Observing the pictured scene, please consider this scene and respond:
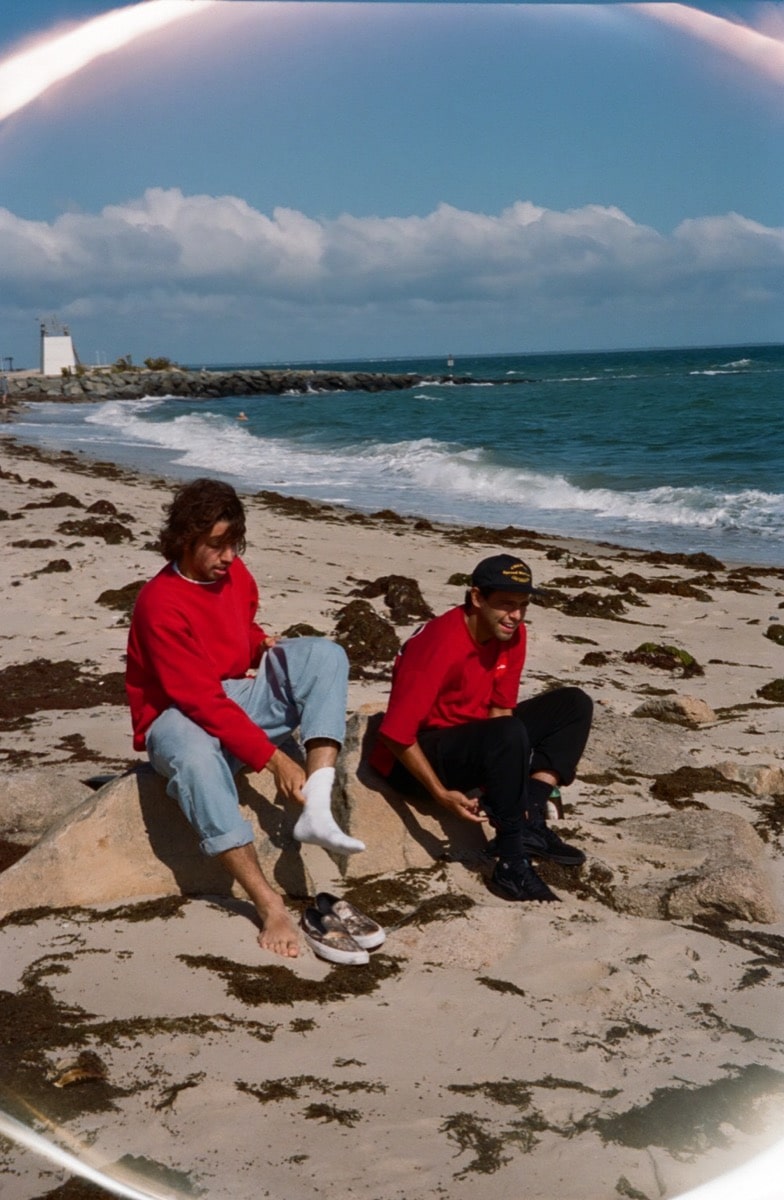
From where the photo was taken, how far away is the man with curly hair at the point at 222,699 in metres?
3.83

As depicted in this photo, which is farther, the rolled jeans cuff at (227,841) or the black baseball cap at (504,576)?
the black baseball cap at (504,576)

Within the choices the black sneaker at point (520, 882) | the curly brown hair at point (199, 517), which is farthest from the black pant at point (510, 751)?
the curly brown hair at point (199, 517)

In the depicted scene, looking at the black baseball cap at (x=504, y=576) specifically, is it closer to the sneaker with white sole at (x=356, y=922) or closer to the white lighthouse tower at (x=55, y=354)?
the sneaker with white sole at (x=356, y=922)

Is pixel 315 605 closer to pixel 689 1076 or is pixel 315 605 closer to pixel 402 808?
pixel 402 808

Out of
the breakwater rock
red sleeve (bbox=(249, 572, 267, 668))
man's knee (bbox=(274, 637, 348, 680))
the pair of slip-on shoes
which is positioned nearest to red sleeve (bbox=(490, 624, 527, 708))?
man's knee (bbox=(274, 637, 348, 680))

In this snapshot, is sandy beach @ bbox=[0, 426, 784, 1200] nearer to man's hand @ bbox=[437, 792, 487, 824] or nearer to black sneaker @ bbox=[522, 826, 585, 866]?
black sneaker @ bbox=[522, 826, 585, 866]

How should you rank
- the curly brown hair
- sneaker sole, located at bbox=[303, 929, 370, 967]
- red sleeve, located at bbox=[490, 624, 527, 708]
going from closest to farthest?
sneaker sole, located at bbox=[303, 929, 370, 967], the curly brown hair, red sleeve, located at bbox=[490, 624, 527, 708]

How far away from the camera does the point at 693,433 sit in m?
31.5

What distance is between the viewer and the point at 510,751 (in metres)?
4.18

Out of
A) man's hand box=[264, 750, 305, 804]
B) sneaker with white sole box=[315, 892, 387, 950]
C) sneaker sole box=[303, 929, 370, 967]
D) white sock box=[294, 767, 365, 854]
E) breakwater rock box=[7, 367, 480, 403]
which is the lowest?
sneaker sole box=[303, 929, 370, 967]

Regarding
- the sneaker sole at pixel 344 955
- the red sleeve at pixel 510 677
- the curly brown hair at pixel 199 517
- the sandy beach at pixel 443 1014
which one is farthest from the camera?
the red sleeve at pixel 510 677

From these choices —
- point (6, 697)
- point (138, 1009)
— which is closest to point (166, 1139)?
point (138, 1009)

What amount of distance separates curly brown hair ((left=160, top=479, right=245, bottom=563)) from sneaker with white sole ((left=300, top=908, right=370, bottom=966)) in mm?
1350

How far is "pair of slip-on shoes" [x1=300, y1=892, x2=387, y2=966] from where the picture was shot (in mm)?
3652
